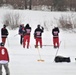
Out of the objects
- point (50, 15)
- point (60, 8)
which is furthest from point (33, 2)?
point (50, 15)

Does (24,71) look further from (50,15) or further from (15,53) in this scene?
(50,15)

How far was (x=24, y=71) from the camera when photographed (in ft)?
57.0

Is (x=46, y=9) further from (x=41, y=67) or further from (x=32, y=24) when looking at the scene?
(x=41, y=67)

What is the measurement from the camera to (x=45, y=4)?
206 ft

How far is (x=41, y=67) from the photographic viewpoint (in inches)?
730

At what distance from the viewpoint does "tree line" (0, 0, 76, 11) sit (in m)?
60.5

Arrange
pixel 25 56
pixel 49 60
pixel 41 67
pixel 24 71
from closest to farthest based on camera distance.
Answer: pixel 24 71 < pixel 41 67 < pixel 49 60 < pixel 25 56

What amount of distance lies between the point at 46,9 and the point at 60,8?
2.39 m

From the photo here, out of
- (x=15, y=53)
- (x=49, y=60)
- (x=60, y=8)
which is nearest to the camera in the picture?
(x=49, y=60)

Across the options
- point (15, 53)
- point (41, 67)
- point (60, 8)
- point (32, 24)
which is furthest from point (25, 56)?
point (60, 8)

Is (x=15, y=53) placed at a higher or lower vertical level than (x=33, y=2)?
lower

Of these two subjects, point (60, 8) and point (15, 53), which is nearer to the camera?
point (15, 53)

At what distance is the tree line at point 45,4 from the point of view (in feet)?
199

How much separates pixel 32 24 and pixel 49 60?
30221 mm
